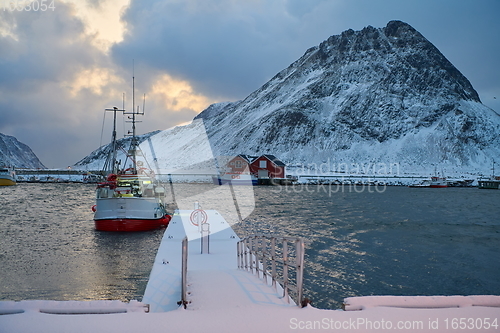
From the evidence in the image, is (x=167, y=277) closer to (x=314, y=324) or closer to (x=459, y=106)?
(x=314, y=324)

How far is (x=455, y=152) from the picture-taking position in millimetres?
154625

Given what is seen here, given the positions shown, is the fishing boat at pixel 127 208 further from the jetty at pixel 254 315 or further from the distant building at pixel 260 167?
the distant building at pixel 260 167

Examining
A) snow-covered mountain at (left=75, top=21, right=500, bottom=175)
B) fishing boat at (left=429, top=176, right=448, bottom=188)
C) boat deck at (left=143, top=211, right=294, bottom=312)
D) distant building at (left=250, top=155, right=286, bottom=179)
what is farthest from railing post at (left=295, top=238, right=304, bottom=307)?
snow-covered mountain at (left=75, top=21, right=500, bottom=175)

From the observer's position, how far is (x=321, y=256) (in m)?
20.9

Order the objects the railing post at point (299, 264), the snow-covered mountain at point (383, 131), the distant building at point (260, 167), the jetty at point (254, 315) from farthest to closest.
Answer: the snow-covered mountain at point (383, 131) → the distant building at point (260, 167) → the railing post at point (299, 264) → the jetty at point (254, 315)

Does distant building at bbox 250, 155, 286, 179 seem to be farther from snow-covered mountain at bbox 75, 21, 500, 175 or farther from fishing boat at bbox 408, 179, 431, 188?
snow-covered mountain at bbox 75, 21, 500, 175

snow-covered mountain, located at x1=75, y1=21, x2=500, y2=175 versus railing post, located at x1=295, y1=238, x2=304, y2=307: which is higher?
snow-covered mountain, located at x1=75, y1=21, x2=500, y2=175

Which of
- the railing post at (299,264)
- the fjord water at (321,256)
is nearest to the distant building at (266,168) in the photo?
the fjord water at (321,256)

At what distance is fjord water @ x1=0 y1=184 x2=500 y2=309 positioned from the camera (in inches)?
602

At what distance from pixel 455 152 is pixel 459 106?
39.1 m

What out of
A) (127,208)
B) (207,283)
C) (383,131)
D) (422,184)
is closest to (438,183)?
(422,184)

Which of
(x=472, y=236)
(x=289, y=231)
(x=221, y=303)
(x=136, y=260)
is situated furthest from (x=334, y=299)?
(x=472, y=236)

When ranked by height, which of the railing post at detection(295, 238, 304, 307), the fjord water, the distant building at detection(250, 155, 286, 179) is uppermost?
the distant building at detection(250, 155, 286, 179)

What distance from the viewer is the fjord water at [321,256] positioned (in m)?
15.3
